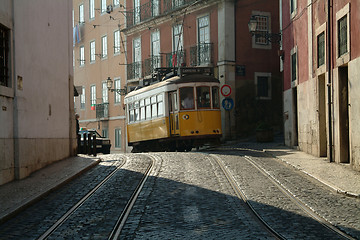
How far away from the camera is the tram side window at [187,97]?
2006 centimetres

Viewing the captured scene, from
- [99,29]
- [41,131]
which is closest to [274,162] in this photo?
[41,131]

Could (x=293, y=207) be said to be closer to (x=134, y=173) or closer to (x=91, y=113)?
(x=134, y=173)

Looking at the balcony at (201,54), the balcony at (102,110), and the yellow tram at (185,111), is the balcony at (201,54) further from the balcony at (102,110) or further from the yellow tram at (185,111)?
the balcony at (102,110)

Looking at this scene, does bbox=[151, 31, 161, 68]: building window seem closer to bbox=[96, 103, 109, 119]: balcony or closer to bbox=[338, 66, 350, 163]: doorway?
bbox=[96, 103, 109, 119]: balcony

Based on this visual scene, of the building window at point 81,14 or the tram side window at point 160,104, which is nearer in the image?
the tram side window at point 160,104

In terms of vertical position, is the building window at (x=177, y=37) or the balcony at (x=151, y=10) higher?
the balcony at (x=151, y=10)

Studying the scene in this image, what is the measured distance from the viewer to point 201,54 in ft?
92.7

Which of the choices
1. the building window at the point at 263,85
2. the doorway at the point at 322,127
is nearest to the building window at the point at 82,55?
the building window at the point at 263,85

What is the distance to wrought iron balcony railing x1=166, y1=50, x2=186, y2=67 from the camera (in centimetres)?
2969

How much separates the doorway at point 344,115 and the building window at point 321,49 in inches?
77.0

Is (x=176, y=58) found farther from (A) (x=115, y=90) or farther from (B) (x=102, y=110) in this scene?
(B) (x=102, y=110)

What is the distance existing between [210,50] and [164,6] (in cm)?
549

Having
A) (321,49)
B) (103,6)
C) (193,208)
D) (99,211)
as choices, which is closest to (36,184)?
(99,211)

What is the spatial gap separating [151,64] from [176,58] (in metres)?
2.71
